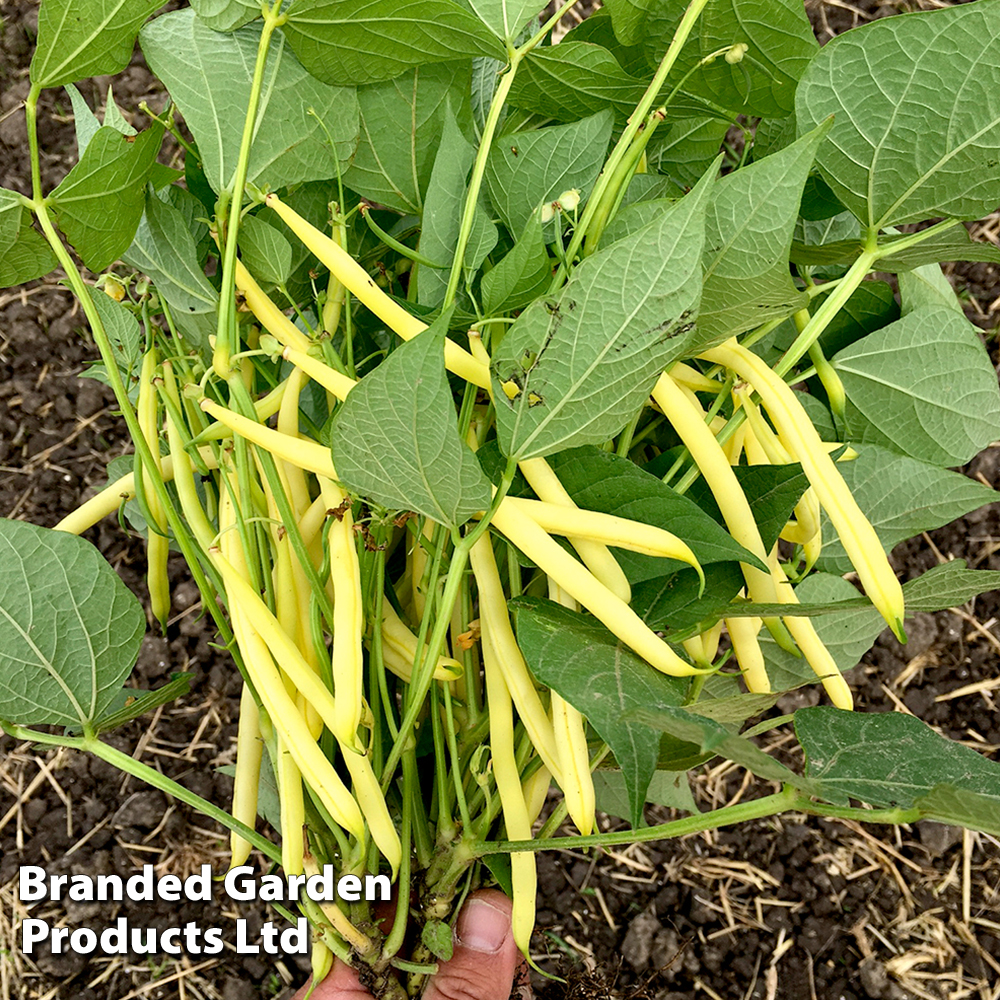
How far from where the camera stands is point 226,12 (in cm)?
49

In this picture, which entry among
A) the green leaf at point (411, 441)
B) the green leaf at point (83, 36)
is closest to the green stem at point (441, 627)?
the green leaf at point (411, 441)

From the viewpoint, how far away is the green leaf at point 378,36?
459 millimetres

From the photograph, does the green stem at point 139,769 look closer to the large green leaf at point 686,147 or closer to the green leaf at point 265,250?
the green leaf at point 265,250

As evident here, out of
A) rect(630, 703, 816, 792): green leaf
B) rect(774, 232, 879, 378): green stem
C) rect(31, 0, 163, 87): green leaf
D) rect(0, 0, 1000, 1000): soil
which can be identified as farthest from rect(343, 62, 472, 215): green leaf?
rect(0, 0, 1000, 1000): soil

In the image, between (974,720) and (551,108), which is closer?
(551,108)

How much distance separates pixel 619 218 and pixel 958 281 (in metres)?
0.84

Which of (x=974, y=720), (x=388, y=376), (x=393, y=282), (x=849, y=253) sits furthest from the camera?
(x=974, y=720)

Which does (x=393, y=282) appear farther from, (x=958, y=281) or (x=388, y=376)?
(x=958, y=281)

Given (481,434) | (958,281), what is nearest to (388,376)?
(481,434)

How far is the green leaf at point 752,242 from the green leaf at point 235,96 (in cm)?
22

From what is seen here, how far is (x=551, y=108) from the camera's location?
1.75 ft

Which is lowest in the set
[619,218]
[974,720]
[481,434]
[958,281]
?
[974,720]

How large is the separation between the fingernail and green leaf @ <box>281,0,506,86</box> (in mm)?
549

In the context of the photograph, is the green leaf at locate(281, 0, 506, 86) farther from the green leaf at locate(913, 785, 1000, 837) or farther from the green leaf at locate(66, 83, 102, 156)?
the green leaf at locate(913, 785, 1000, 837)
